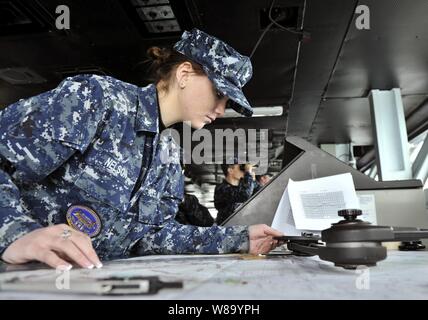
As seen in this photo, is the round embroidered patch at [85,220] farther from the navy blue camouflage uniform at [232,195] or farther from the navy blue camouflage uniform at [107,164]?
the navy blue camouflage uniform at [232,195]

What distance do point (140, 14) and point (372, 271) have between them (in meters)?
2.74

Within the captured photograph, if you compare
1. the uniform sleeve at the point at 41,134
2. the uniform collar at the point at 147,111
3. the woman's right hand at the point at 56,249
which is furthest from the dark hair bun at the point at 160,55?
the woman's right hand at the point at 56,249

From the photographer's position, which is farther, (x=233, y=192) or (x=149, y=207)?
(x=233, y=192)

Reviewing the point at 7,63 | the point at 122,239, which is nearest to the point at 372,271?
the point at 122,239

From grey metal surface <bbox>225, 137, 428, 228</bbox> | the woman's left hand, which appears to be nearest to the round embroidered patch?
the woman's left hand

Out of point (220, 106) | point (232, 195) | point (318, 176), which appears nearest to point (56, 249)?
point (220, 106)

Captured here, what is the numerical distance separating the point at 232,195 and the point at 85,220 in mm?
3026

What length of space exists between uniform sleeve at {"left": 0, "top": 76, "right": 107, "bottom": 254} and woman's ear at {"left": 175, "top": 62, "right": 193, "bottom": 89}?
1.16 ft

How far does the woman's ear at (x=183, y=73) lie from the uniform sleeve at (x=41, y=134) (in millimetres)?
355

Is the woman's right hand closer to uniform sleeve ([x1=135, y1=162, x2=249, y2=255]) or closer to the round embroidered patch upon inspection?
the round embroidered patch

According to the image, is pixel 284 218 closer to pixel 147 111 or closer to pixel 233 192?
pixel 147 111

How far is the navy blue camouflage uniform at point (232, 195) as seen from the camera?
392cm

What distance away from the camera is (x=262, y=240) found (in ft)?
3.77

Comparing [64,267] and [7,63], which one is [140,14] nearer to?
[7,63]
